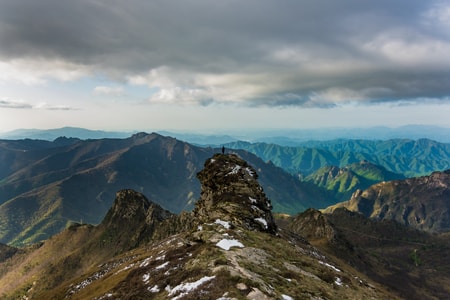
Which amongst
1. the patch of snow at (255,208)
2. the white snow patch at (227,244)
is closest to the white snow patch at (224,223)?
the white snow patch at (227,244)

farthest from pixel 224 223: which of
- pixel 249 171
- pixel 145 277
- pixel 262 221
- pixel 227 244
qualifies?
pixel 249 171

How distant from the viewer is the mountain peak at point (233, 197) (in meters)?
68.0

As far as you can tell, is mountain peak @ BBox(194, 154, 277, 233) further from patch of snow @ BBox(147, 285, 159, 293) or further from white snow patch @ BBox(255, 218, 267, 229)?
patch of snow @ BBox(147, 285, 159, 293)

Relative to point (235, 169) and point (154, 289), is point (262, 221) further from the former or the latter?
point (154, 289)

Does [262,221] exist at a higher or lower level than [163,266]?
higher

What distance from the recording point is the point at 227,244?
4462 cm

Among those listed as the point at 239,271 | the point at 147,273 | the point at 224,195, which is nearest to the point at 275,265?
the point at 239,271

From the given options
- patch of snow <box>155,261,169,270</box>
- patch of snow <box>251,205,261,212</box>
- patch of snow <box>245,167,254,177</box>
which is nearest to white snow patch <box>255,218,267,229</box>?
patch of snow <box>251,205,261,212</box>

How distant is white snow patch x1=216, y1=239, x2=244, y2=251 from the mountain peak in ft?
46.1

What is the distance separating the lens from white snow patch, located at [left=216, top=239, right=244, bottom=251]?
142 ft

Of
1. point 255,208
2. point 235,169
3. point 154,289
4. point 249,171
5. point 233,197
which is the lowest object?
point 154,289

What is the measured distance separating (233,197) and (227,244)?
114 feet

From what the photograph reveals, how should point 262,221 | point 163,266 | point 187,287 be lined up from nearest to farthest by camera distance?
point 187,287
point 163,266
point 262,221

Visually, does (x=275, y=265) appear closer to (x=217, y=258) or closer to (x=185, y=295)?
(x=217, y=258)
